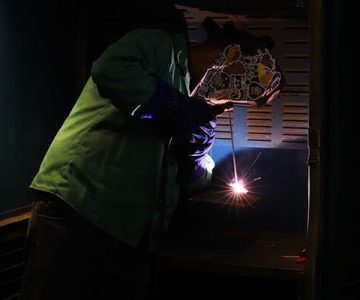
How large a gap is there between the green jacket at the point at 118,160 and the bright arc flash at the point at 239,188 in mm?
871

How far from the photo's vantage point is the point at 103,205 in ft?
7.86

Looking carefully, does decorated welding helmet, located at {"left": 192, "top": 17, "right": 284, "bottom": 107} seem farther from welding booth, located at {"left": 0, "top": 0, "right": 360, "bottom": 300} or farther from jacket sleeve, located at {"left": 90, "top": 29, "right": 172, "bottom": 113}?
jacket sleeve, located at {"left": 90, "top": 29, "right": 172, "bottom": 113}

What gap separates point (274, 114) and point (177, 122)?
1.04m

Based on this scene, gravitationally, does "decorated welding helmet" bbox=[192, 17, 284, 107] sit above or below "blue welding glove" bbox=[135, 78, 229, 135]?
above

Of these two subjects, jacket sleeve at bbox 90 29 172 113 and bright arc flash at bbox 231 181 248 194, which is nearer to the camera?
jacket sleeve at bbox 90 29 172 113

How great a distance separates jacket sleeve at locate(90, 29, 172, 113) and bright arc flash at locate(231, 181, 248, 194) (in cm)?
122

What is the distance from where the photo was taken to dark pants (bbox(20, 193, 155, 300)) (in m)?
2.38

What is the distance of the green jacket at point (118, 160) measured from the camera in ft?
7.83

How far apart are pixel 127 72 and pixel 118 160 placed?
45cm

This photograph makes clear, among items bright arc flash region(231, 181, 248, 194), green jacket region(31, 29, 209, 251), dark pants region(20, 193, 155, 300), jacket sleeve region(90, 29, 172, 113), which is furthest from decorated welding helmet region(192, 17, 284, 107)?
dark pants region(20, 193, 155, 300)

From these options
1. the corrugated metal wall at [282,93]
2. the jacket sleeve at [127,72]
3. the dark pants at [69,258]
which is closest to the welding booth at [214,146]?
the corrugated metal wall at [282,93]

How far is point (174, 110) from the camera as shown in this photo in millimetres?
2350

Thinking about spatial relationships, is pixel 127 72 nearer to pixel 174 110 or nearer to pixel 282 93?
pixel 174 110

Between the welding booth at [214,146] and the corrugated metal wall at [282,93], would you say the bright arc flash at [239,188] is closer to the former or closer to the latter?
the welding booth at [214,146]
